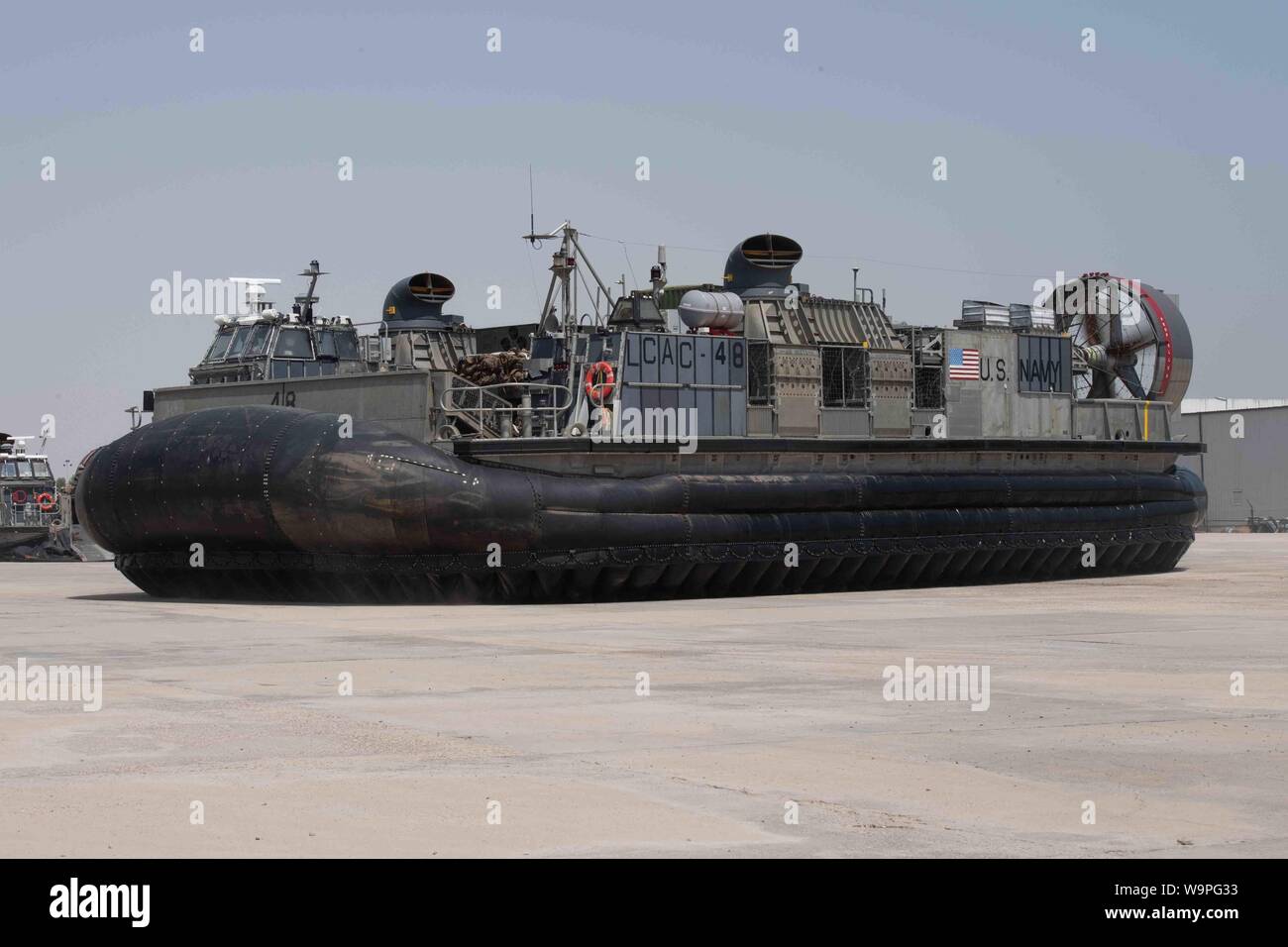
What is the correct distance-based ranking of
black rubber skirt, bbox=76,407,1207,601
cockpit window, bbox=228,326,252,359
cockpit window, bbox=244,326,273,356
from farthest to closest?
1. cockpit window, bbox=228,326,252,359
2. cockpit window, bbox=244,326,273,356
3. black rubber skirt, bbox=76,407,1207,601

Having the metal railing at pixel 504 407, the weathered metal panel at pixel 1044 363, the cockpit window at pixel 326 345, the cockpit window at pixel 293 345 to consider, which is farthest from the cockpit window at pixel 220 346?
the weathered metal panel at pixel 1044 363

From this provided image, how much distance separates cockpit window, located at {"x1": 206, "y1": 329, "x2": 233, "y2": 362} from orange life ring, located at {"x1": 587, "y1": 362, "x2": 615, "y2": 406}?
6183mm

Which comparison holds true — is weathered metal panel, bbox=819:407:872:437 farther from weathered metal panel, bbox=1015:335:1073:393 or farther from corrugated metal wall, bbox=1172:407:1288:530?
corrugated metal wall, bbox=1172:407:1288:530

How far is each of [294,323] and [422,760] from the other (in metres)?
16.2

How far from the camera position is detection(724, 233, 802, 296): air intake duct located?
69.8 ft

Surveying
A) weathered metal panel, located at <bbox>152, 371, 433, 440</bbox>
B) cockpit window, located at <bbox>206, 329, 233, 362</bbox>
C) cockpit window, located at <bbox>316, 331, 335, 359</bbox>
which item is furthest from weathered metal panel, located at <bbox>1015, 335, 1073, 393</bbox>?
cockpit window, located at <bbox>206, 329, 233, 362</bbox>

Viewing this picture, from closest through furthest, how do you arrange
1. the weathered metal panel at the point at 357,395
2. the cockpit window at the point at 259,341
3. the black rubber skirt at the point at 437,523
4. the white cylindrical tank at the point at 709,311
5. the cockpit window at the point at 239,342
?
the black rubber skirt at the point at 437,523 < the weathered metal panel at the point at 357,395 < the white cylindrical tank at the point at 709,311 < the cockpit window at the point at 259,341 < the cockpit window at the point at 239,342

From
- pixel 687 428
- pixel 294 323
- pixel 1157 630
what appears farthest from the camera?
pixel 294 323

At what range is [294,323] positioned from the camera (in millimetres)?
21969

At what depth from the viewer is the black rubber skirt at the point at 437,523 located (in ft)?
52.0

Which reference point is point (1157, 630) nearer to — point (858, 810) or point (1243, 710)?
point (1243, 710)

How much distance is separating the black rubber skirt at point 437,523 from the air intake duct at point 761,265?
11.4 feet

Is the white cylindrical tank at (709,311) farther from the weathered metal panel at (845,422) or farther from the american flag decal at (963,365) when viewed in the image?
the american flag decal at (963,365)

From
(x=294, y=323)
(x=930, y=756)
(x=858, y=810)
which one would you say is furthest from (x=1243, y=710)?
(x=294, y=323)
